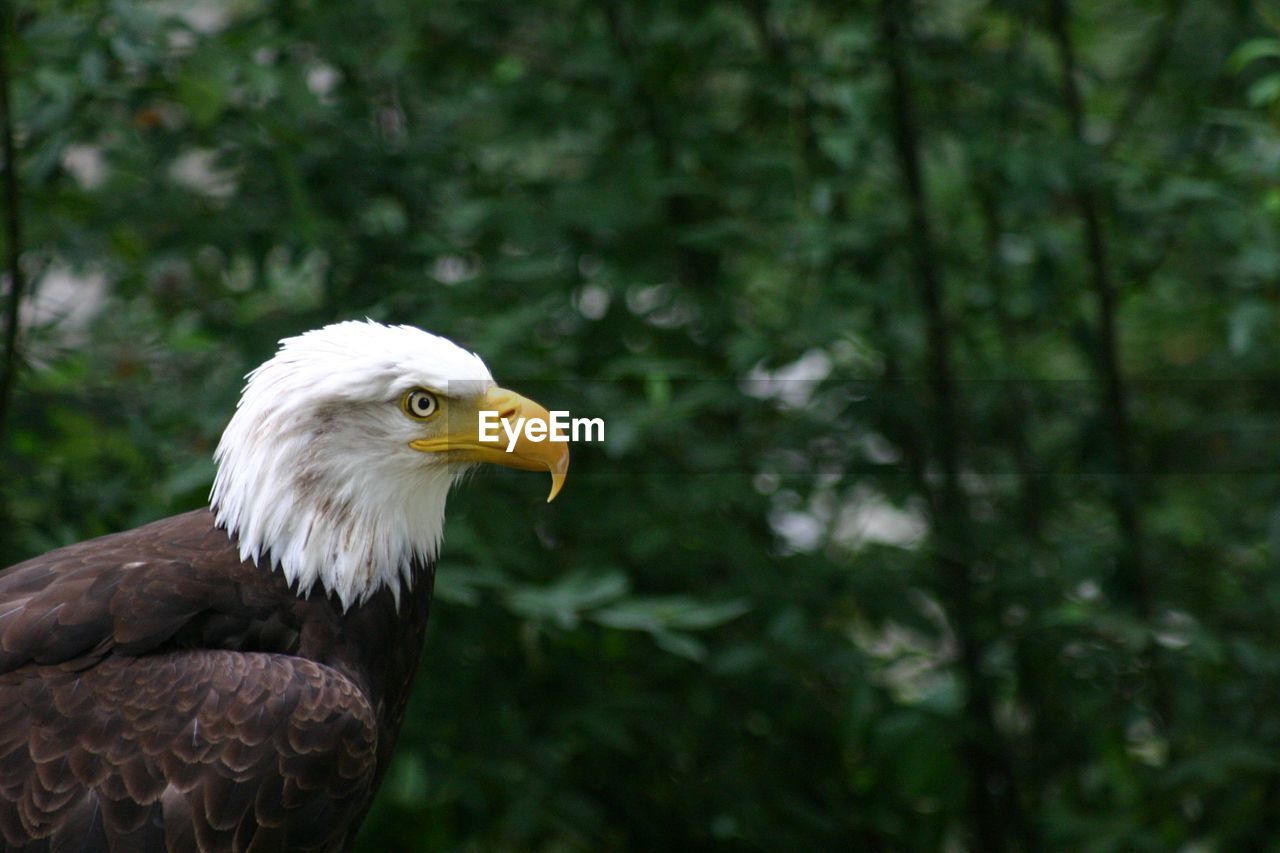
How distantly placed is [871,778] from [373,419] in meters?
2.41

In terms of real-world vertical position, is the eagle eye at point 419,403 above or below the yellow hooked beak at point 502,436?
above

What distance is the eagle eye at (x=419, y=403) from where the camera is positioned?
8.35 ft

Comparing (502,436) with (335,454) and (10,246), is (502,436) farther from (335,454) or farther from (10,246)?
(10,246)

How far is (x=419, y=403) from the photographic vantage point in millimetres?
2562

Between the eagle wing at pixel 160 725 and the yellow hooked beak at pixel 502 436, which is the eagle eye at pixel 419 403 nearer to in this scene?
the yellow hooked beak at pixel 502 436

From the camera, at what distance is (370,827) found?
379cm

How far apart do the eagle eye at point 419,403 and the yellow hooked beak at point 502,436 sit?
4 cm

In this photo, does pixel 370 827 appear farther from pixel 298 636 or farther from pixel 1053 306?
pixel 1053 306

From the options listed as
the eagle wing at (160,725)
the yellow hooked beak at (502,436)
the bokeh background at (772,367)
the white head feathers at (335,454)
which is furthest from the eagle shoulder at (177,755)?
the bokeh background at (772,367)

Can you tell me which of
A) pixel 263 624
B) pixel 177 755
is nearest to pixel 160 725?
pixel 177 755

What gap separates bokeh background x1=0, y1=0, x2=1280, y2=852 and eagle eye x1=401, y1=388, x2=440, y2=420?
81cm

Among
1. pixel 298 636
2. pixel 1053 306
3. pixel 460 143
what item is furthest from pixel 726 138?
pixel 298 636

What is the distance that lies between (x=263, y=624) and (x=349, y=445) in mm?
349

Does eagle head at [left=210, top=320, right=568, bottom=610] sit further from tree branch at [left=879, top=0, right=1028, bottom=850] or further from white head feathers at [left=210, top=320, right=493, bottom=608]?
tree branch at [left=879, top=0, right=1028, bottom=850]
